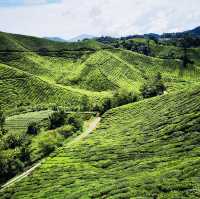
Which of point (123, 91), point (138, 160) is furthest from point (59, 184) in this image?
point (123, 91)

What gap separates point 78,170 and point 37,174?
12.3m

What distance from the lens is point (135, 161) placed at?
101 metres

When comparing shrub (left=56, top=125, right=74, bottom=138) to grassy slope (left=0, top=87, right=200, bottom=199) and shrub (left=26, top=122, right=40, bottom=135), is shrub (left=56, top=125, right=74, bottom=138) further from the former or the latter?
shrub (left=26, top=122, right=40, bottom=135)

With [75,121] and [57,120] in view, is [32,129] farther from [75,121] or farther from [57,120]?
[75,121]

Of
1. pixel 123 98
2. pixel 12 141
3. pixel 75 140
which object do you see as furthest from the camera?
pixel 123 98

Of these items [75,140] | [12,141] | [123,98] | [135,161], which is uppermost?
[123,98]

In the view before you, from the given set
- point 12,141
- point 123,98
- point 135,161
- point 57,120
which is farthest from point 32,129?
point 135,161

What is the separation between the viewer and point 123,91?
19725cm

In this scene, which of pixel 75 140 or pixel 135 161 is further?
pixel 75 140

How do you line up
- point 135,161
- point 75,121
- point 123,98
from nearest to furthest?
1. point 135,161
2. point 75,121
3. point 123,98

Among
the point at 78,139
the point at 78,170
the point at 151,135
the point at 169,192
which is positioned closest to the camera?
the point at 169,192

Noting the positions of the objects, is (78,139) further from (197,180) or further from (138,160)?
(197,180)

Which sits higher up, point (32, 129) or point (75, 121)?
point (75, 121)

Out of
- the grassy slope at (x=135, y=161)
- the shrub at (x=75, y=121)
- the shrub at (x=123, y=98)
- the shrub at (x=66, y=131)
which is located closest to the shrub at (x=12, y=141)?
the shrub at (x=66, y=131)
